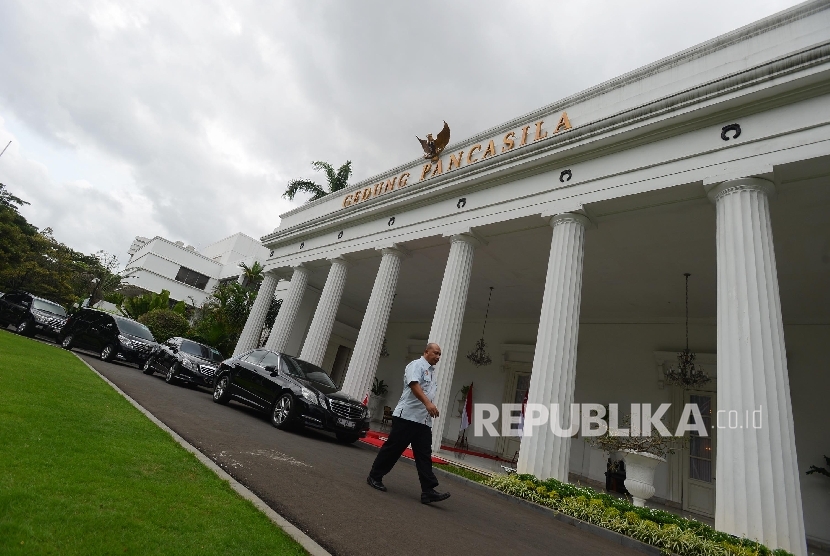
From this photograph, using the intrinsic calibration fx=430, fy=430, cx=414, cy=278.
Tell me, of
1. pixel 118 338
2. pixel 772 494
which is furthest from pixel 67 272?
pixel 772 494

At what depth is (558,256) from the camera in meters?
7.74

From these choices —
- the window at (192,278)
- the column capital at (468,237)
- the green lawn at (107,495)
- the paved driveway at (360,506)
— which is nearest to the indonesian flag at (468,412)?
the column capital at (468,237)

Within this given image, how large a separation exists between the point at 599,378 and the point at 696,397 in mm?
2465

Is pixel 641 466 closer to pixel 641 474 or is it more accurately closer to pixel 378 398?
pixel 641 474

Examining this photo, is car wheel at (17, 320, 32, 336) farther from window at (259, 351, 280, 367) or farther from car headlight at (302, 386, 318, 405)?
car headlight at (302, 386, 318, 405)

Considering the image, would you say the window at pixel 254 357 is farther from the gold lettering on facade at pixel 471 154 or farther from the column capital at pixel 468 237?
the gold lettering on facade at pixel 471 154

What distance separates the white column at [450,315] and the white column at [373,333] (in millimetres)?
2238

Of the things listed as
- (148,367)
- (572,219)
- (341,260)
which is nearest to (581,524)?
(572,219)

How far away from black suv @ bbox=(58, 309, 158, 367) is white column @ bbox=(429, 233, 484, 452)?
9398 mm

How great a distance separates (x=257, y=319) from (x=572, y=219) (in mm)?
13073

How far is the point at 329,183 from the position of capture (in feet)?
76.8

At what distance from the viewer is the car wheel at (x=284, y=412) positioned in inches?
303

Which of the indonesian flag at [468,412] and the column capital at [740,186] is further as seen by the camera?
the indonesian flag at [468,412]

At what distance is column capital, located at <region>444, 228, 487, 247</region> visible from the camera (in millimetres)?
9789
